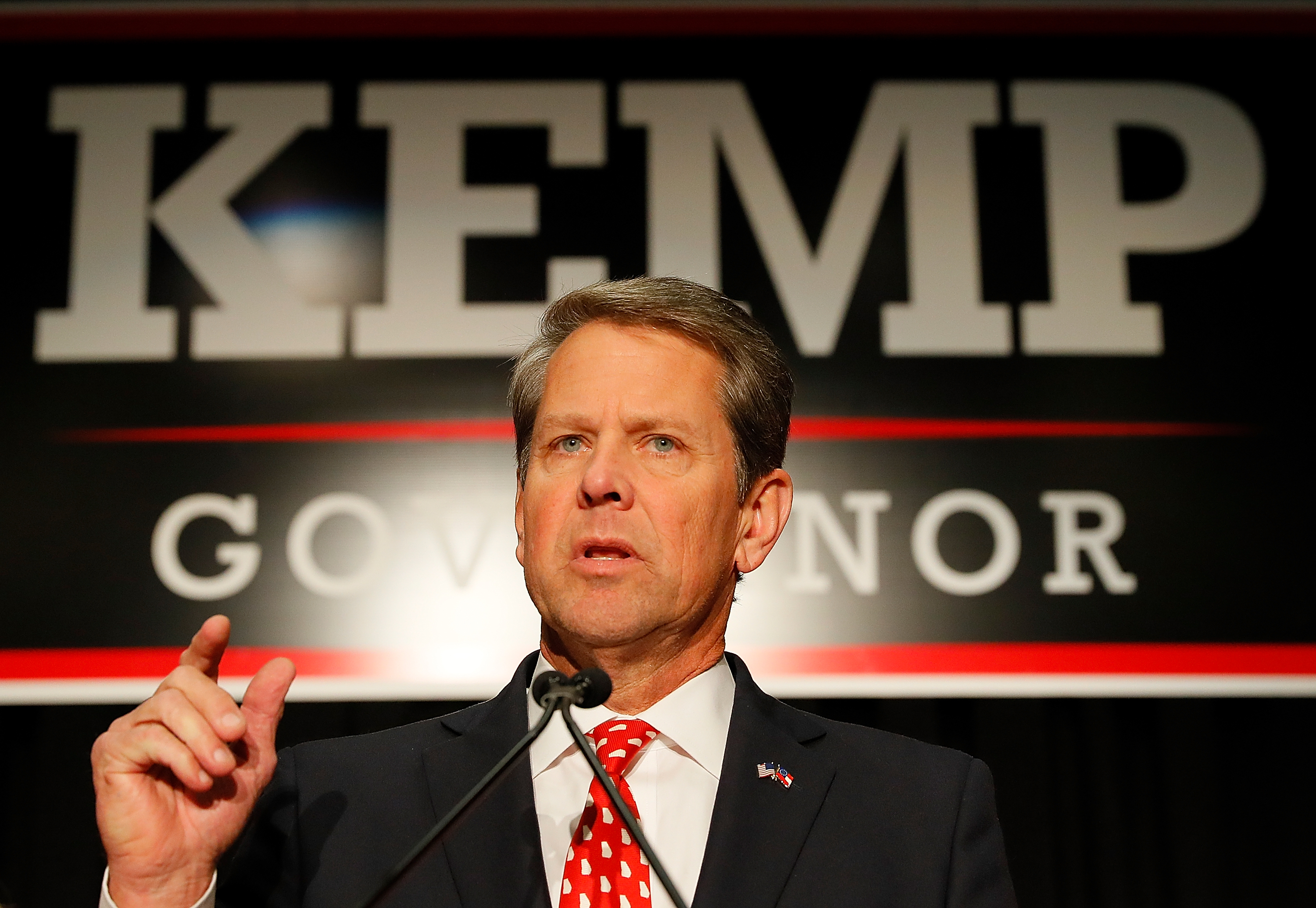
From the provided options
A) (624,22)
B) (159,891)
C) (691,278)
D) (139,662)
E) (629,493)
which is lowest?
(159,891)

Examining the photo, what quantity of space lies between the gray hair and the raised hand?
1.86 ft

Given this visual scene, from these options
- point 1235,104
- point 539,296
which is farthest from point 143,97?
point 1235,104

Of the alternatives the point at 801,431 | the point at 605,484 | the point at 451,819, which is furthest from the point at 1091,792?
the point at 451,819

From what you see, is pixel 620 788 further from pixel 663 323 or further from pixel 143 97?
pixel 143 97

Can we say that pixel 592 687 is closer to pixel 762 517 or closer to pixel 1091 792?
pixel 762 517

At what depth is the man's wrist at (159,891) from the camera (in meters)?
1.25

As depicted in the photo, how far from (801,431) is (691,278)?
44cm

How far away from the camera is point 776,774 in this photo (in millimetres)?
1541

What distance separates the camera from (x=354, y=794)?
1.52 m

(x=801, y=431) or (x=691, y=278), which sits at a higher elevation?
(x=691, y=278)

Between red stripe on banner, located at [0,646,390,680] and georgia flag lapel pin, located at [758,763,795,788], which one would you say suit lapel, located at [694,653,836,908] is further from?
red stripe on banner, located at [0,646,390,680]

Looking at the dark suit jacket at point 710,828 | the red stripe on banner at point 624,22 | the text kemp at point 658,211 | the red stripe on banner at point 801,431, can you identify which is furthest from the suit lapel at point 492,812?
the red stripe on banner at point 624,22

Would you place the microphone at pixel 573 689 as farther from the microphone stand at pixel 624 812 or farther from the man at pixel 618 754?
the man at pixel 618 754

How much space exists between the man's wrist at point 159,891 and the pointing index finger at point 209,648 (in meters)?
0.20
